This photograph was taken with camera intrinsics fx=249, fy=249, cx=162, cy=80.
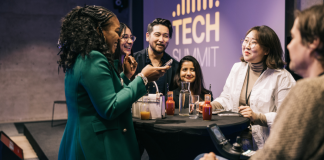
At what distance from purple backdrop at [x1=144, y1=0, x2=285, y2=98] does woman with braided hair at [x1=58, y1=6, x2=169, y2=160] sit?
211 centimetres

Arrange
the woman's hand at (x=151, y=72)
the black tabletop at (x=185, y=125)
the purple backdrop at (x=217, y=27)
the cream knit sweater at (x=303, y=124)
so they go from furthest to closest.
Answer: the purple backdrop at (x=217, y=27)
the black tabletop at (x=185, y=125)
the woman's hand at (x=151, y=72)
the cream knit sweater at (x=303, y=124)

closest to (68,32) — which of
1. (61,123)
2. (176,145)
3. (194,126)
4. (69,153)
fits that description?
(69,153)

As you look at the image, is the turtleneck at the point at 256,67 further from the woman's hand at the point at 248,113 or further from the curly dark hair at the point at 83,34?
the curly dark hair at the point at 83,34

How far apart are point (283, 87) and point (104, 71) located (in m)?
1.50

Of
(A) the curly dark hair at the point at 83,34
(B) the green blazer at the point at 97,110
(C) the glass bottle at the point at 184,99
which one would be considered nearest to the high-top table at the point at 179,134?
(C) the glass bottle at the point at 184,99

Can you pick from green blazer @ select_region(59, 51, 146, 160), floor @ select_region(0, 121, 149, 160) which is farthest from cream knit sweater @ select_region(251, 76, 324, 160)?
floor @ select_region(0, 121, 149, 160)

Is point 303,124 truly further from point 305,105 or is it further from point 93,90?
point 93,90

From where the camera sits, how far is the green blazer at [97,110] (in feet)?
3.76

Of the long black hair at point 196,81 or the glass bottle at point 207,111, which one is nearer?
the glass bottle at point 207,111

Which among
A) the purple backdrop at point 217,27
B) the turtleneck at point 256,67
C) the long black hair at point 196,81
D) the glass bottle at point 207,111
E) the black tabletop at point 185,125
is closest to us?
the black tabletop at point 185,125

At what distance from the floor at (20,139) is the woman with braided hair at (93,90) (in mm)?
2986

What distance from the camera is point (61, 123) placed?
5957mm

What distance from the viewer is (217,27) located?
355 cm

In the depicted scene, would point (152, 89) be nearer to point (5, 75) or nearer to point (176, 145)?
point (176, 145)
